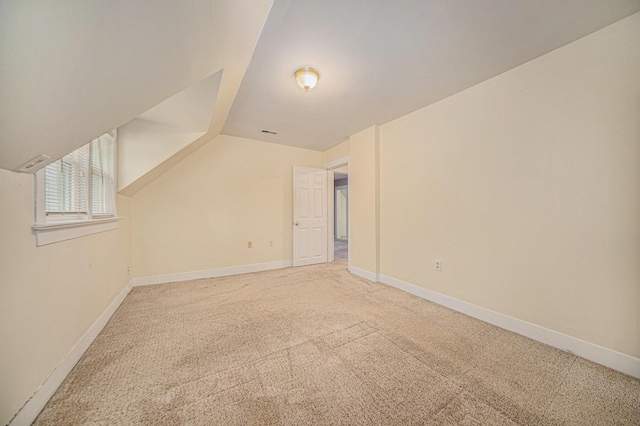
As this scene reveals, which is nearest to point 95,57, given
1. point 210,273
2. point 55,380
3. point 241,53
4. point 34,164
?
point 34,164

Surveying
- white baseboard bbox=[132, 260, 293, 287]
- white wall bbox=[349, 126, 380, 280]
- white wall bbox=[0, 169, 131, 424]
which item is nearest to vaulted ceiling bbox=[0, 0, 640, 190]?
white wall bbox=[0, 169, 131, 424]

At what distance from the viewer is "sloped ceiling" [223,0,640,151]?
55.9 inches

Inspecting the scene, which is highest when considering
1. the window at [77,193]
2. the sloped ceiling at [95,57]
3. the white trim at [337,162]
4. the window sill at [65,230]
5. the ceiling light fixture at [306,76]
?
the ceiling light fixture at [306,76]

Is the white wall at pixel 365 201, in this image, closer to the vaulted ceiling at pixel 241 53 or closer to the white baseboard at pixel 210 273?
the vaulted ceiling at pixel 241 53

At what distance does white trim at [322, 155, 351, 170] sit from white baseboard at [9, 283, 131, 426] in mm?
3739

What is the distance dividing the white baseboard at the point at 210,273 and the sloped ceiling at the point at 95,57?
2.57 meters

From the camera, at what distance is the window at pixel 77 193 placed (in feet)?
4.44

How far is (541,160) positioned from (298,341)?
99.6 inches

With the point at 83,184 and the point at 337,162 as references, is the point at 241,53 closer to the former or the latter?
the point at 83,184

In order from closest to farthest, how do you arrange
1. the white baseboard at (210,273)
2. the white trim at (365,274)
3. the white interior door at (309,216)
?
1. the white baseboard at (210,273)
2. the white trim at (365,274)
3. the white interior door at (309,216)

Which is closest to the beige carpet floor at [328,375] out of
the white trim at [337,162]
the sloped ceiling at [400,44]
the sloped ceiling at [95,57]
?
the sloped ceiling at [95,57]

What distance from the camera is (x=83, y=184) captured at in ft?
6.07

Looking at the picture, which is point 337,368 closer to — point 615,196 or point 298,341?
point 298,341

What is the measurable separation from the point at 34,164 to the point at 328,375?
6.83ft
